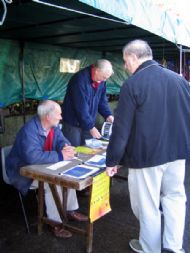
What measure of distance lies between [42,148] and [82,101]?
87cm

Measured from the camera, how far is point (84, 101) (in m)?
3.47

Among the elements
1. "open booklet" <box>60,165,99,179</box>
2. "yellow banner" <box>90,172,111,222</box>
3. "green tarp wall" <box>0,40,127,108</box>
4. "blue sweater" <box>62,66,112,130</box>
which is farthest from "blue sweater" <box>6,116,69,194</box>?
"green tarp wall" <box>0,40,127,108</box>

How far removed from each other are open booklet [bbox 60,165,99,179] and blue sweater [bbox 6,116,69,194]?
23 cm

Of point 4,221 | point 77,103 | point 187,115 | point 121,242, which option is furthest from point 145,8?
point 4,221

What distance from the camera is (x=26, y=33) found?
4414mm

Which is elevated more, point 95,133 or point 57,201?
point 95,133

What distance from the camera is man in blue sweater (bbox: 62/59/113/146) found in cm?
345

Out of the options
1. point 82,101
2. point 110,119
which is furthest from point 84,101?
point 110,119

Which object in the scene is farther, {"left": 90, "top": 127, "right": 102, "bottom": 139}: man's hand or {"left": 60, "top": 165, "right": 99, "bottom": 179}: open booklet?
{"left": 90, "top": 127, "right": 102, "bottom": 139}: man's hand

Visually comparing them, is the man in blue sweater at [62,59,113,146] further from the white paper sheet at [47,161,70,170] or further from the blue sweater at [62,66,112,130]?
the white paper sheet at [47,161,70,170]

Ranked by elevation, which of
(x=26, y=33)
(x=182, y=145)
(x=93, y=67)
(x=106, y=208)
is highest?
(x=26, y=33)

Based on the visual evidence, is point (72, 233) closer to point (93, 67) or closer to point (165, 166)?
point (165, 166)

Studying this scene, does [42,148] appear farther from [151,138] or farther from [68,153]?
[151,138]

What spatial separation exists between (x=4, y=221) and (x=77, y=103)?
1.46m
